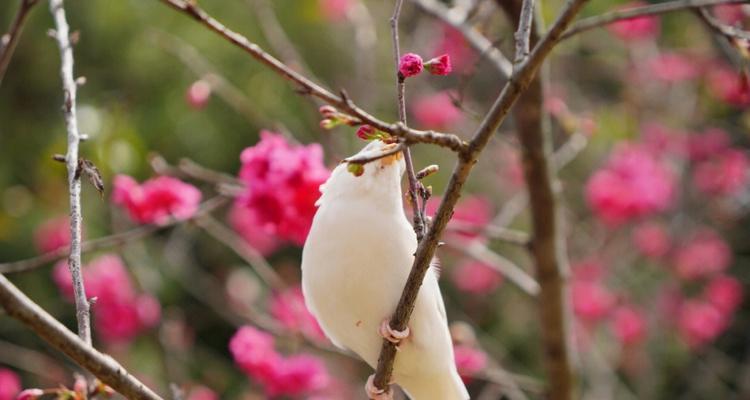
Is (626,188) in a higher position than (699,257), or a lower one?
higher

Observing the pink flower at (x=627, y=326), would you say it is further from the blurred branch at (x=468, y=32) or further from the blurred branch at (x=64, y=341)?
the blurred branch at (x=64, y=341)

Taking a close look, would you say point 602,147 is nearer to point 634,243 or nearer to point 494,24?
point 634,243

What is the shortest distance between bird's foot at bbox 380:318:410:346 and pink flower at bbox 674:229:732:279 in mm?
3101

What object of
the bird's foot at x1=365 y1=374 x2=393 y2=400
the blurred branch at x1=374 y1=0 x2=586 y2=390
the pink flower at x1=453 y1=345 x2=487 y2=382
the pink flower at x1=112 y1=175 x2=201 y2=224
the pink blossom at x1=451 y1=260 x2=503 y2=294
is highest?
the blurred branch at x1=374 y1=0 x2=586 y2=390

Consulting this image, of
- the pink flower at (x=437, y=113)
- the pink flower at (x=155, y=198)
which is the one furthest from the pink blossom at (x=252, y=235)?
the pink flower at (x=155, y=198)

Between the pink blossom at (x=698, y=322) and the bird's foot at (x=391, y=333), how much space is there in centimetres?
302

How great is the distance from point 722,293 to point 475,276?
1.23 metres

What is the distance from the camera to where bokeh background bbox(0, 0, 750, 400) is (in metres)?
3.89

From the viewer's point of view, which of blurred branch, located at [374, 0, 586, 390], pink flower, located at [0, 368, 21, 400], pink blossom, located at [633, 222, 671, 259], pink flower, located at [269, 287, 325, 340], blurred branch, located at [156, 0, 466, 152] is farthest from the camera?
pink blossom, located at [633, 222, 671, 259]

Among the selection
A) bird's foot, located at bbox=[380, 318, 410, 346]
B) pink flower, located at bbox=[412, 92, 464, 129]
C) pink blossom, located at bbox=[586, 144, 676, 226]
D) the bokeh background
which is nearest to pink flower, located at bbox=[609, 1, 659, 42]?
the bokeh background

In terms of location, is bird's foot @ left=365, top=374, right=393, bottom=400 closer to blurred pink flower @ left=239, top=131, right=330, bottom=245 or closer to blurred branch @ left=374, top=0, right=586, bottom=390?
blurred branch @ left=374, top=0, right=586, bottom=390

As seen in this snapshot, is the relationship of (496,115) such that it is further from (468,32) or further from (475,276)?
(475,276)

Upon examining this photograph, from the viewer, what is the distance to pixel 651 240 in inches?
167

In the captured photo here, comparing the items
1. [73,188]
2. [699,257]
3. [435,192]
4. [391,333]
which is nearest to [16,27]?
[73,188]
